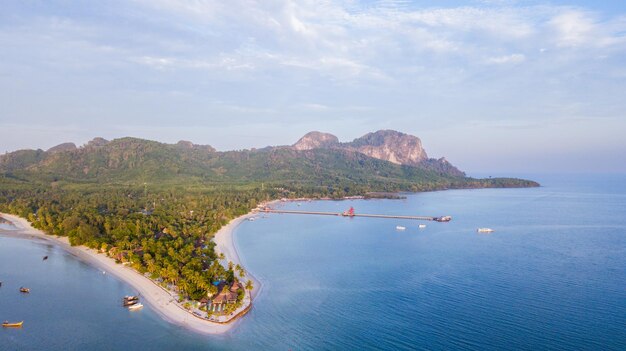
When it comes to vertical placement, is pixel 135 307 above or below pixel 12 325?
above

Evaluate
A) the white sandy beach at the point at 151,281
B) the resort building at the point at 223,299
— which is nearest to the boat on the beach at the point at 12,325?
the white sandy beach at the point at 151,281

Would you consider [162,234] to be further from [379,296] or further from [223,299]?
[379,296]

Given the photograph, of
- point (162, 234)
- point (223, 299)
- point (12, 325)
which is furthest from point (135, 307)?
point (162, 234)

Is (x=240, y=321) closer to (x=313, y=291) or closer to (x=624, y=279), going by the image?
(x=313, y=291)

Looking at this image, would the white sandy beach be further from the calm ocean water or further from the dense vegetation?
the dense vegetation

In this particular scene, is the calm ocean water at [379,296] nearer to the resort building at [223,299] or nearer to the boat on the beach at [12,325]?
the boat on the beach at [12,325]

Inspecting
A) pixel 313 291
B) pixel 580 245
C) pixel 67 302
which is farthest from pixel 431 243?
pixel 67 302
